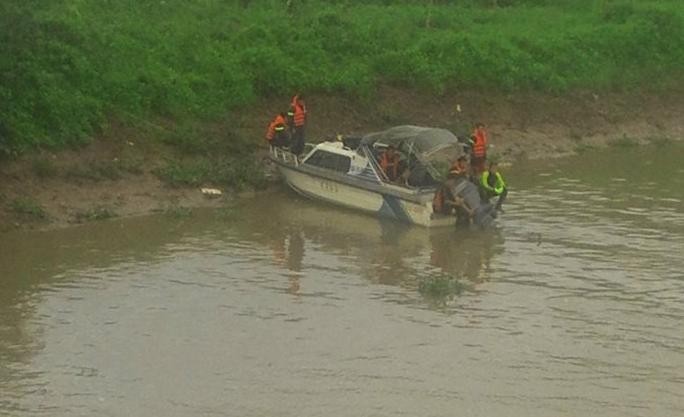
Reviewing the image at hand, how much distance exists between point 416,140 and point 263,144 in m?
4.27

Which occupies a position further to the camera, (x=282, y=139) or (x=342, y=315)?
(x=282, y=139)

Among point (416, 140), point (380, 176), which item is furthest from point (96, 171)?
point (416, 140)

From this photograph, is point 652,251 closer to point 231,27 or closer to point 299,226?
point 299,226

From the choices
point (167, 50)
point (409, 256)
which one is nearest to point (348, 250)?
point (409, 256)

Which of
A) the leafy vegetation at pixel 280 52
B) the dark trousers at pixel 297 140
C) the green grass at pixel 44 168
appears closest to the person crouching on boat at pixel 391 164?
the dark trousers at pixel 297 140

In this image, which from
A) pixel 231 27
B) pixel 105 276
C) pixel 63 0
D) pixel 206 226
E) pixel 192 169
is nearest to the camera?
pixel 105 276

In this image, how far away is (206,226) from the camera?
2198cm

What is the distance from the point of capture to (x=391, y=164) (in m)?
23.1

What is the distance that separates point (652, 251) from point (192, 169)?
7.99m

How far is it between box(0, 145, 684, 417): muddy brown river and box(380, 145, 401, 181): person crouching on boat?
0.82 m

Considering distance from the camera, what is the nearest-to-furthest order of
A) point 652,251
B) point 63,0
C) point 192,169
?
point 652,251 < point 192,169 < point 63,0

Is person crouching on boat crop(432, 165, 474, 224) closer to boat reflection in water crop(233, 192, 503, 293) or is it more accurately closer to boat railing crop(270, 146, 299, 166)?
boat reflection in water crop(233, 192, 503, 293)

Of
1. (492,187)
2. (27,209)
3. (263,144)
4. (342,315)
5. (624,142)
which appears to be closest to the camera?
(342,315)

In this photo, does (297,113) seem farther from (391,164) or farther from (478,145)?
(478,145)
